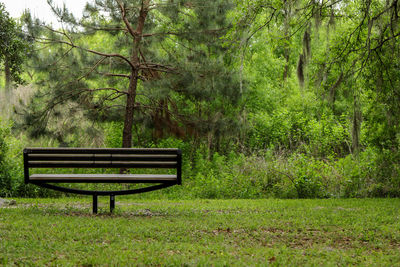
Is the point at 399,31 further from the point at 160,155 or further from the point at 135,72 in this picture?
the point at 135,72

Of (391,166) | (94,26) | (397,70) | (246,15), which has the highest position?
(94,26)

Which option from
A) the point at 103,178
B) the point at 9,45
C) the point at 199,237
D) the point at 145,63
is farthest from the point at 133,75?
the point at 199,237

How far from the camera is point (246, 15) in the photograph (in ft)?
27.2

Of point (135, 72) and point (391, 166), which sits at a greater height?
point (135, 72)

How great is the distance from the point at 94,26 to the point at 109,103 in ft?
9.74

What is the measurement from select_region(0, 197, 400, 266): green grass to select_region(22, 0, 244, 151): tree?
7.26 m

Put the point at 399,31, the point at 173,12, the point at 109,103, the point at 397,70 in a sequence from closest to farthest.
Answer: the point at 399,31, the point at 397,70, the point at 173,12, the point at 109,103

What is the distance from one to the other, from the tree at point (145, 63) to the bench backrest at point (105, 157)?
7.14m

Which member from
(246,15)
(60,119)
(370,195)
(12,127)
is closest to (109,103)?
(60,119)

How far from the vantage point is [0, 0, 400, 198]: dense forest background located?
28.0 feet

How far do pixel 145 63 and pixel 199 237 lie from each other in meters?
9.79

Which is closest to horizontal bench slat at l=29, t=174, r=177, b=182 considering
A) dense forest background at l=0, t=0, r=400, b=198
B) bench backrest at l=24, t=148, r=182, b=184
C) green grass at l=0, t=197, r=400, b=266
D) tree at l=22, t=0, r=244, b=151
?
bench backrest at l=24, t=148, r=182, b=184

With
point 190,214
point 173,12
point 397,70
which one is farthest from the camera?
point 173,12

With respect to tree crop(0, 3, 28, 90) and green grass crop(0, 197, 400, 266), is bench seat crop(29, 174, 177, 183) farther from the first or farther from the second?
tree crop(0, 3, 28, 90)
